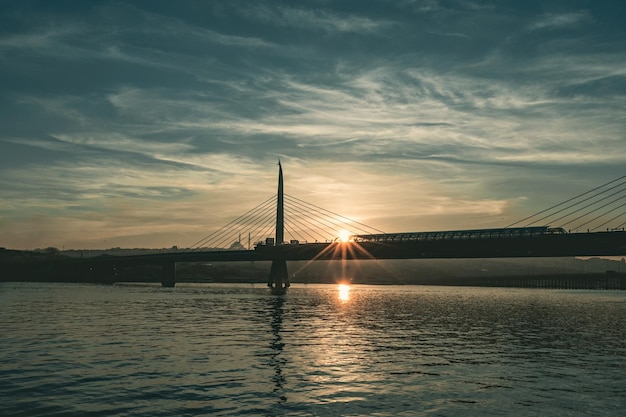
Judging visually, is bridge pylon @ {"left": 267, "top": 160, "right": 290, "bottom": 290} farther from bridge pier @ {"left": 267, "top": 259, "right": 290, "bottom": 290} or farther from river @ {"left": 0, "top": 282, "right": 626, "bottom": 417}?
river @ {"left": 0, "top": 282, "right": 626, "bottom": 417}

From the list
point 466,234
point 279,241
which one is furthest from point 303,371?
point 279,241

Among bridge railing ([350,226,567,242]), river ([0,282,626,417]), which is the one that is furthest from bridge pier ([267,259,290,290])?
river ([0,282,626,417])

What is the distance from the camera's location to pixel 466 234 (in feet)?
400

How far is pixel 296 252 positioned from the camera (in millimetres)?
153875

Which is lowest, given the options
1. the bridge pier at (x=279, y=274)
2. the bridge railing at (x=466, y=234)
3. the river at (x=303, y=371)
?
the river at (x=303, y=371)

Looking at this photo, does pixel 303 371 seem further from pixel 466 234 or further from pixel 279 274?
pixel 279 274

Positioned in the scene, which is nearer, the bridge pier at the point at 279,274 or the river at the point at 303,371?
the river at the point at 303,371

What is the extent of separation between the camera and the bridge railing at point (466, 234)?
109 m

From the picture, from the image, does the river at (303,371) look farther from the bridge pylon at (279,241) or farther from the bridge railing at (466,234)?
the bridge pylon at (279,241)

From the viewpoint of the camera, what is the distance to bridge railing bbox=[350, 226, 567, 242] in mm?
108875

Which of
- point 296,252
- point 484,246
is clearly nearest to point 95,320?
point 484,246

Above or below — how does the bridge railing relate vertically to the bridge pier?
above

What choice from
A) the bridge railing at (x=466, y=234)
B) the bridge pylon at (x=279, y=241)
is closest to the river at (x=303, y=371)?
the bridge railing at (x=466, y=234)

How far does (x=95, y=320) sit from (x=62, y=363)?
29.3 meters
